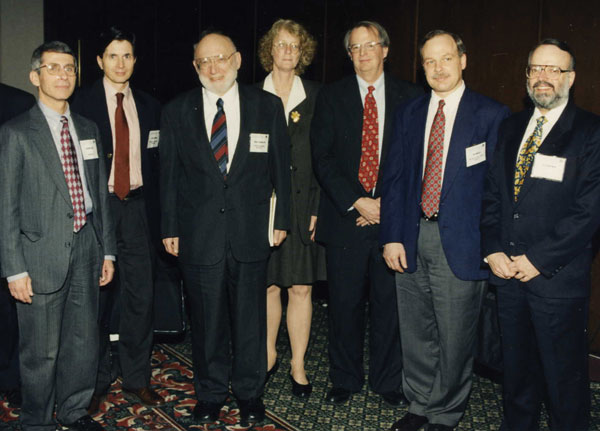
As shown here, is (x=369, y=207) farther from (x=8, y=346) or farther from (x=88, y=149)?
(x=8, y=346)

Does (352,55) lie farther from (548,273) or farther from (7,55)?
(7,55)

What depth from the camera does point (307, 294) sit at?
3.71 metres

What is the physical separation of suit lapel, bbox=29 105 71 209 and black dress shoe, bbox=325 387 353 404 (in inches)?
67.7

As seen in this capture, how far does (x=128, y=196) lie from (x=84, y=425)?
3.78ft

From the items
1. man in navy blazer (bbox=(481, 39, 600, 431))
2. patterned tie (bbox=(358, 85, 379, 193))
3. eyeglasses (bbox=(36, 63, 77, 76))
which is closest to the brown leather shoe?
patterned tie (bbox=(358, 85, 379, 193))

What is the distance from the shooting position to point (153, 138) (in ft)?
11.6

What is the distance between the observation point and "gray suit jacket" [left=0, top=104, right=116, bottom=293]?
2838 millimetres

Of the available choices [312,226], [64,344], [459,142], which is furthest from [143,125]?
[459,142]

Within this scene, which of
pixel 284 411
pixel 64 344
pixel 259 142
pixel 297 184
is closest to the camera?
pixel 64 344

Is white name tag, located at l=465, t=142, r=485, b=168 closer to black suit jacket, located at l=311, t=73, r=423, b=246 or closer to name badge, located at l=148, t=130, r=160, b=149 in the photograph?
black suit jacket, located at l=311, t=73, r=423, b=246

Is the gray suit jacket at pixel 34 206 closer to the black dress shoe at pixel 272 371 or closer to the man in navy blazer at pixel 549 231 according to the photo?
the black dress shoe at pixel 272 371

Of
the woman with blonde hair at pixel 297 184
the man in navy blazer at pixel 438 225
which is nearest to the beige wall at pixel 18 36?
the woman with blonde hair at pixel 297 184

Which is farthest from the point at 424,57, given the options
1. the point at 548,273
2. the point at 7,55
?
the point at 7,55

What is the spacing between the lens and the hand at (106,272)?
10.6ft
